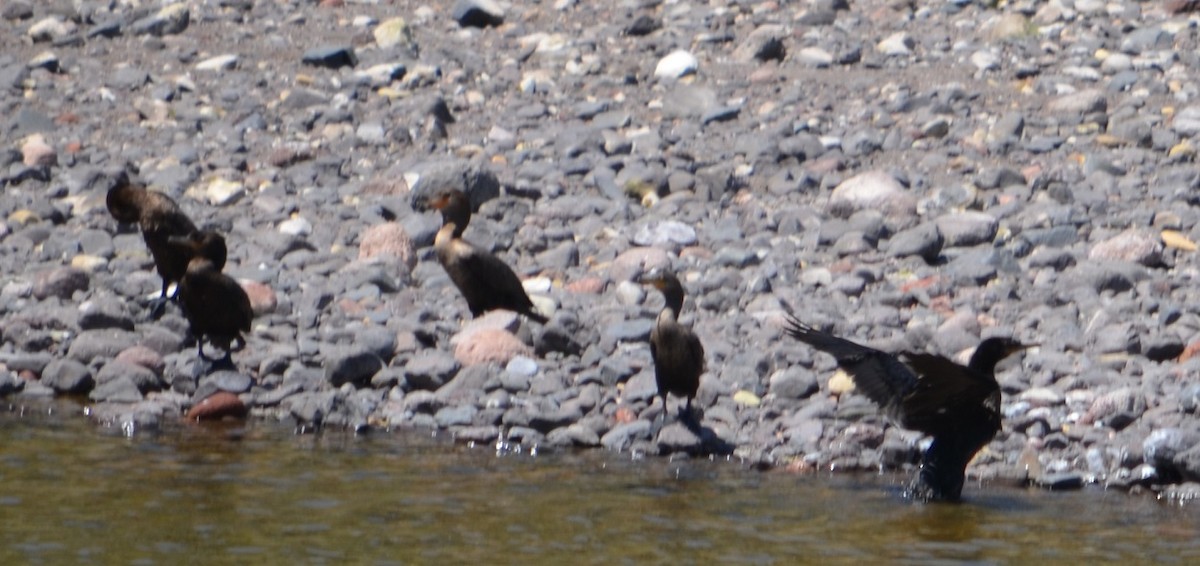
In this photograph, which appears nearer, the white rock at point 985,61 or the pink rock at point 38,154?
the pink rock at point 38,154

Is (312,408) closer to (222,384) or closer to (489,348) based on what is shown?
(222,384)

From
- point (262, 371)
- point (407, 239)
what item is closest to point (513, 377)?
point (262, 371)

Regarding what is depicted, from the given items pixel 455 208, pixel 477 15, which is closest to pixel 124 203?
pixel 455 208

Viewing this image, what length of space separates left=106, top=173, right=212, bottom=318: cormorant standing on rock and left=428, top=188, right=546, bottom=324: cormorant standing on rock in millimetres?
1497

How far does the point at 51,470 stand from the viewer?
26.5ft

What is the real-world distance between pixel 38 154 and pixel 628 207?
4.31 metres

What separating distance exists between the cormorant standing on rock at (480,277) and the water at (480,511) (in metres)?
1.74

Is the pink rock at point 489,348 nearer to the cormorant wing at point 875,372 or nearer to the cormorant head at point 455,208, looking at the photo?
the cormorant head at point 455,208

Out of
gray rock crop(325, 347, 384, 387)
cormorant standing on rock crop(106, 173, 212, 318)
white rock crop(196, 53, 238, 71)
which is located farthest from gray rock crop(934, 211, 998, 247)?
white rock crop(196, 53, 238, 71)

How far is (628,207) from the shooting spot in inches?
479

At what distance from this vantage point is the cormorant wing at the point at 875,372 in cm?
789

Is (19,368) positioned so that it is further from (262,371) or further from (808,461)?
(808,461)

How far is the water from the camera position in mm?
6762

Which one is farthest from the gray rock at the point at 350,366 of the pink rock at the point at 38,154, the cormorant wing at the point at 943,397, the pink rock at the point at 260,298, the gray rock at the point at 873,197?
the pink rock at the point at 38,154
